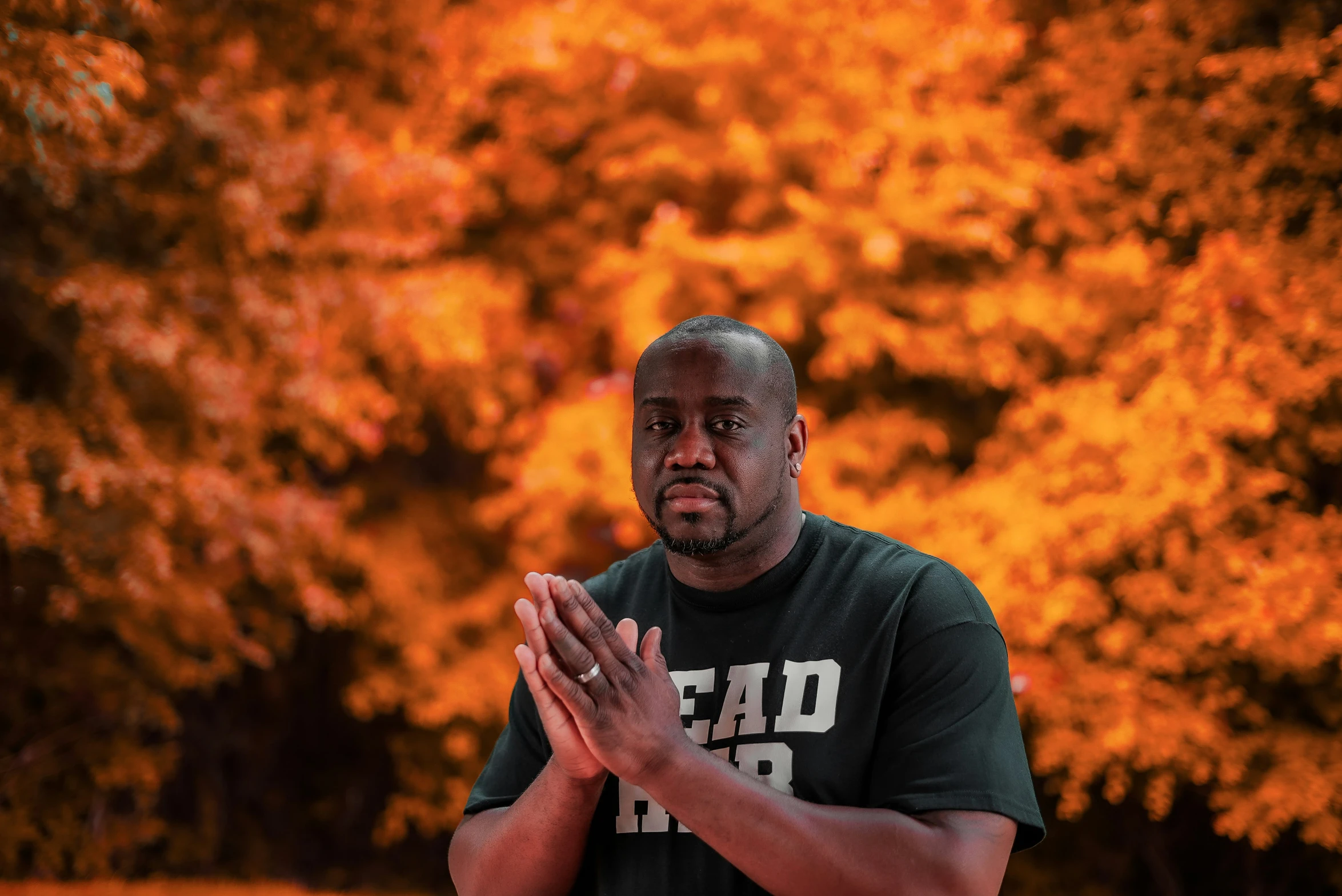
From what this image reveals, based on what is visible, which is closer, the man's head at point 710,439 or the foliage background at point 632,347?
the man's head at point 710,439

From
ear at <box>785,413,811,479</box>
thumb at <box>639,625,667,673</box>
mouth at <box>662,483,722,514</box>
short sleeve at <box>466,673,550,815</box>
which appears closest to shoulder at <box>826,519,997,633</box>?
ear at <box>785,413,811,479</box>

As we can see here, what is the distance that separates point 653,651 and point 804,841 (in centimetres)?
32

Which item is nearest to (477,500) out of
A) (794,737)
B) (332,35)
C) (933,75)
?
(332,35)

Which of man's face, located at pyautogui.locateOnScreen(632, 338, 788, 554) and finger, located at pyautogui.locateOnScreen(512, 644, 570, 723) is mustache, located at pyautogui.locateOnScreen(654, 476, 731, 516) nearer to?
man's face, located at pyautogui.locateOnScreen(632, 338, 788, 554)

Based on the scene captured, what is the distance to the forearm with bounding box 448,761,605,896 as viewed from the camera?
5.53ft

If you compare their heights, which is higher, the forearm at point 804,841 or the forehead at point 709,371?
the forehead at point 709,371

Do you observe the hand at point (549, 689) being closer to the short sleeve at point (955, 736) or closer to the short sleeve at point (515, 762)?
the short sleeve at point (515, 762)

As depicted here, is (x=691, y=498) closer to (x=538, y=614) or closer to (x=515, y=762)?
(x=538, y=614)

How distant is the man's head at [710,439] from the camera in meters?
1.75

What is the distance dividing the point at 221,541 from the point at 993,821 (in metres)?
5.53

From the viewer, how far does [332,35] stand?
681cm

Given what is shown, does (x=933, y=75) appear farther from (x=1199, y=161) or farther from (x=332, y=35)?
(x=332, y=35)

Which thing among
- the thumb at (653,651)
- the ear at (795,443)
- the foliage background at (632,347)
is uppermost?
the foliage background at (632,347)

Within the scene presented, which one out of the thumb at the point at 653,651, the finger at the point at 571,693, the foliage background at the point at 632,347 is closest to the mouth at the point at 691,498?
the thumb at the point at 653,651
